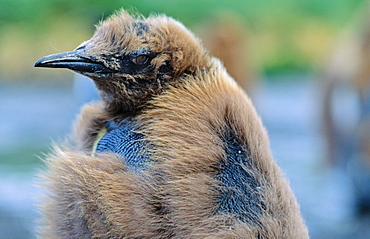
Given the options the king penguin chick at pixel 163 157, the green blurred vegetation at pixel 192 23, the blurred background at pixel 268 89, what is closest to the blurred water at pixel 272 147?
the blurred background at pixel 268 89

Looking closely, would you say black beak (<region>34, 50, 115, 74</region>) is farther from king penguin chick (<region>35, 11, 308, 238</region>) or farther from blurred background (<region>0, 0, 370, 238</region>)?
blurred background (<region>0, 0, 370, 238</region>)

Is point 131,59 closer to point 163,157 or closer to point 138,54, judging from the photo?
point 138,54

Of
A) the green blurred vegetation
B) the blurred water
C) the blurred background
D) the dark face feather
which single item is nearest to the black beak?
the dark face feather

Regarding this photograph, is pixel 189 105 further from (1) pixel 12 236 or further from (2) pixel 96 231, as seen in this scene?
(1) pixel 12 236

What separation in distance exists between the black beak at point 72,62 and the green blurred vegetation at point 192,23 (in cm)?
187

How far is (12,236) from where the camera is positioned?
2.37 m

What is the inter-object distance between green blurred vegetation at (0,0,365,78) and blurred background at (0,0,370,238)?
0.02 m

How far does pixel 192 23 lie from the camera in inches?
224

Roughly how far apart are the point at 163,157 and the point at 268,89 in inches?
251

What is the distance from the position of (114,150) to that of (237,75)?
1970 millimetres

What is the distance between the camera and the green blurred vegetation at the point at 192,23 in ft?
15.3

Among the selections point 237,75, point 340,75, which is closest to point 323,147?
point 340,75

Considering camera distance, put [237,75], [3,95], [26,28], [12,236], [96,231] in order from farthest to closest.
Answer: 1. [3,95]
2. [26,28]
3. [237,75]
4. [12,236]
5. [96,231]

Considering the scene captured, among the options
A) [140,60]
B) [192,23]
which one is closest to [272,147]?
[192,23]
